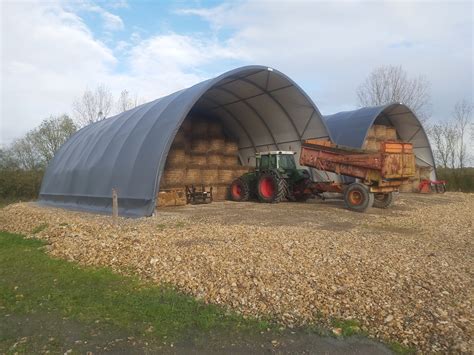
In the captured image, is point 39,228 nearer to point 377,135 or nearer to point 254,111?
point 254,111

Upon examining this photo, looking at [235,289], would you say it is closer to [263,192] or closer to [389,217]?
[389,217]

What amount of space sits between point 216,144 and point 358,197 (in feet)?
31.5

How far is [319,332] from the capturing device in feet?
13.9

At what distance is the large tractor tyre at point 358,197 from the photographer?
14117mm

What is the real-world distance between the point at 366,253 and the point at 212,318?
3.60 m

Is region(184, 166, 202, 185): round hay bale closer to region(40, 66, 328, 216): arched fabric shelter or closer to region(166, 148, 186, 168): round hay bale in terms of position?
region(166, 148, 186, 168): round hay bale

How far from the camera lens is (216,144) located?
71.9 feet

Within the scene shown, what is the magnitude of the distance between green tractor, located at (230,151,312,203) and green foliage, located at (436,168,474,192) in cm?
1578

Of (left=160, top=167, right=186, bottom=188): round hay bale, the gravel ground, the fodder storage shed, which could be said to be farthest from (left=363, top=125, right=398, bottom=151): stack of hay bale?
the gravel ground

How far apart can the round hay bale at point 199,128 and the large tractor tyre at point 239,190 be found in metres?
3.32

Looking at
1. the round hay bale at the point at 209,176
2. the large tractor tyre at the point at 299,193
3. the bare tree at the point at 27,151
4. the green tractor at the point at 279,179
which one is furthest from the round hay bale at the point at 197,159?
the bare tree at the point at 27,151

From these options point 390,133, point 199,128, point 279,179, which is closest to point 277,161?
point 279,179

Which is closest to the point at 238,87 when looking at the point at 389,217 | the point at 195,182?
the point at 195,182

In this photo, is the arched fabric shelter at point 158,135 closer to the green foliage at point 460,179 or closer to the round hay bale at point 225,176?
the round hay bale at point 225,176
